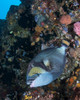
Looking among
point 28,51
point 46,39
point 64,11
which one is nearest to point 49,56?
point 46,39

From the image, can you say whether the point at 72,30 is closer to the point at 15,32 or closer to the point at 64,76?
the point at 64,76

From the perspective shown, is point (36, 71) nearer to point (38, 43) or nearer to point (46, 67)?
point (46, 67)

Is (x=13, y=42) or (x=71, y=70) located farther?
(x=13, y=42)

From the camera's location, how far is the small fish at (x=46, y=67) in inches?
77.2

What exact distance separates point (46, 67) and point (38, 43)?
5.16 ft

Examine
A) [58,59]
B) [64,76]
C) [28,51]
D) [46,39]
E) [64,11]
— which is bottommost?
[64,76]

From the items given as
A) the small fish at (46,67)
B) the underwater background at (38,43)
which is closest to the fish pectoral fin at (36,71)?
the small fish at (46,67)

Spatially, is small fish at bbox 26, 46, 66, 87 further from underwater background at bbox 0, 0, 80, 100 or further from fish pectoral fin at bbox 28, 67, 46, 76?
underwater background at bbox 0, 0, 80, 100

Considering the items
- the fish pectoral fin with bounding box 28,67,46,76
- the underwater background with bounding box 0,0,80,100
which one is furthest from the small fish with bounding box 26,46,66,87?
the underwater background with bounding box 0,0,80,100

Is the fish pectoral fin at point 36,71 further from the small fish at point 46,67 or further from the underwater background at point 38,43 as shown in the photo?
the underwater background at point 38,43

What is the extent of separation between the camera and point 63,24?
3387mm

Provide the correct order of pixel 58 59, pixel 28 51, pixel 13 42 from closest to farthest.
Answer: pixel 58 59
pixel 28 51
pixel 13 42

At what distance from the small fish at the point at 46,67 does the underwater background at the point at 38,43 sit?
102 cm

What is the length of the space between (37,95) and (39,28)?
212 cm
